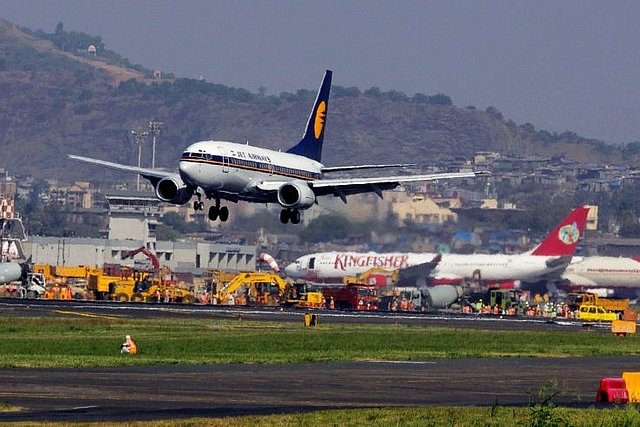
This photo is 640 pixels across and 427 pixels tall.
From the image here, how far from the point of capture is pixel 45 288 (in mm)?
135875

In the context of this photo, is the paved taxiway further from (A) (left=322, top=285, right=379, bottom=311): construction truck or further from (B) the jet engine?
(B) the jet engine

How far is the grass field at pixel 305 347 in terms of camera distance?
37438 millimetres

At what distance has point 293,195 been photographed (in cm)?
8012

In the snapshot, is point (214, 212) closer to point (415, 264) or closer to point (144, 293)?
point (144, 293)

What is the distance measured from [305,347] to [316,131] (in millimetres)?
27534

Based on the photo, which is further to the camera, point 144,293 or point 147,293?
point 147,293

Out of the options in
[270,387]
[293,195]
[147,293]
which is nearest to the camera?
[270,387]

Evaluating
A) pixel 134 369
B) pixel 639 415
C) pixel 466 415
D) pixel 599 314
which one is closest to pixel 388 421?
pixel 466 415

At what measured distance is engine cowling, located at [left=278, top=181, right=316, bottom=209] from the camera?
79.9 m

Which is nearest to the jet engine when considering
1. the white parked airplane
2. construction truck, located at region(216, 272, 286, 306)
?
construction truck, located at region(216, 272, 286, 306)

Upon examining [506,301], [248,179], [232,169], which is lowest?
[506,301]

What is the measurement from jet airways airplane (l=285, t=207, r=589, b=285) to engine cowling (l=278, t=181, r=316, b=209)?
272ft

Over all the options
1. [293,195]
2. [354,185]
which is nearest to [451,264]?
[354,185]

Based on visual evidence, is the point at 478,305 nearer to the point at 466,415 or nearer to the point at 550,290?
the point at 550,290
